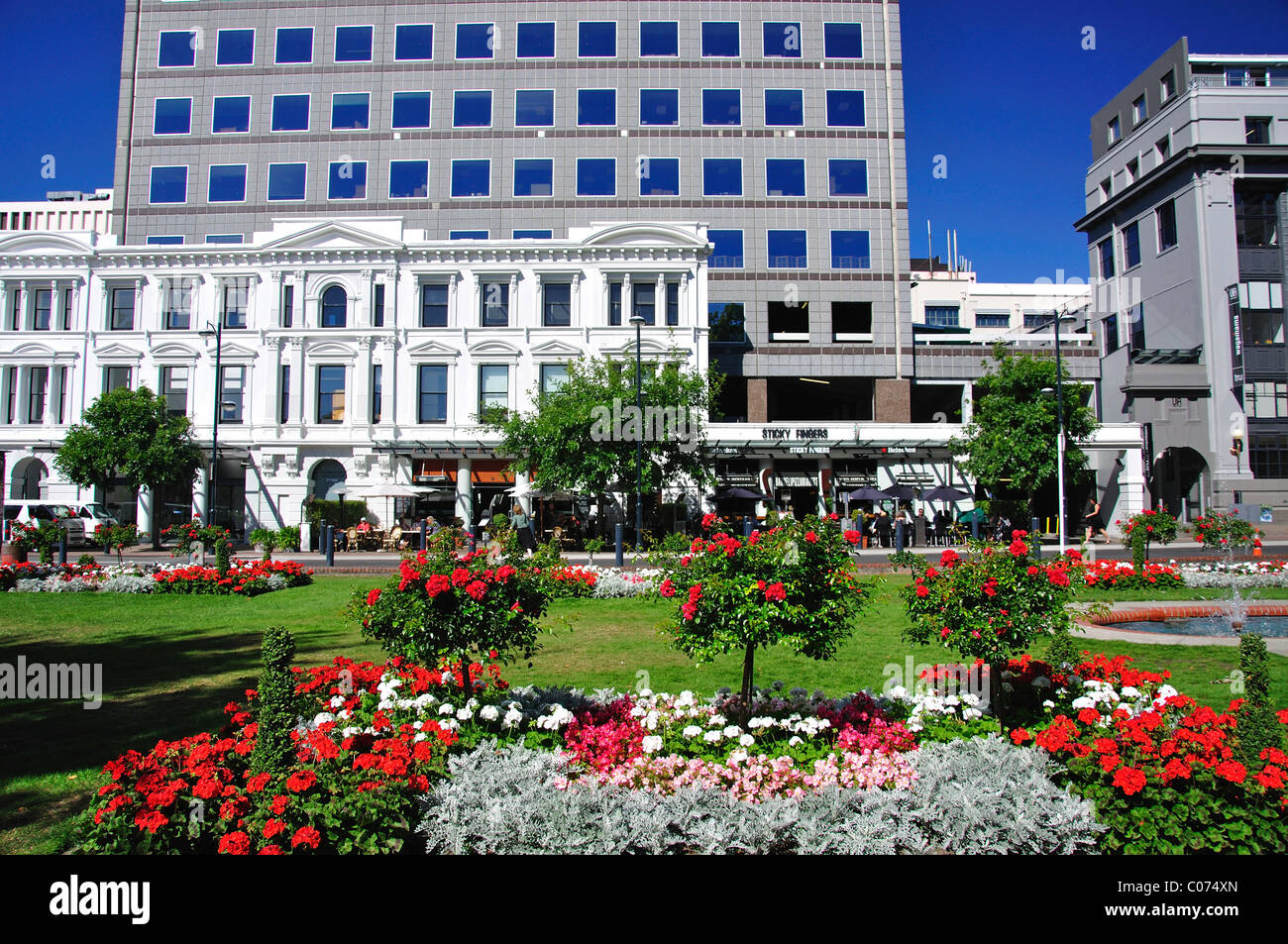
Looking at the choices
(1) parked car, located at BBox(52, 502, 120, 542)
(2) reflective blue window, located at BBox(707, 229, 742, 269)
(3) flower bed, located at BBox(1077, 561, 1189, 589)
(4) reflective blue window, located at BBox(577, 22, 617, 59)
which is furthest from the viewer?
(4) reflective blue window, located at BBox(577, 22, 617, 59)

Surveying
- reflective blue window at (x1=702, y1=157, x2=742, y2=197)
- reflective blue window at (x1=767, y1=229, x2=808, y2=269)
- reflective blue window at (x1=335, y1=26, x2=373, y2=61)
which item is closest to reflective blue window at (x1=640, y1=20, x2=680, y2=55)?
reflective blue window at (x1=702, y1=157, x2=742, y2=197)

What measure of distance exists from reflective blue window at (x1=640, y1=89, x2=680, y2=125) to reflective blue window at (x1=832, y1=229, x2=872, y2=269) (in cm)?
1087

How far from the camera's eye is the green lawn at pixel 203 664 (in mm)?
5723

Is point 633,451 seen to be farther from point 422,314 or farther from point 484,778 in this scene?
point 484,778

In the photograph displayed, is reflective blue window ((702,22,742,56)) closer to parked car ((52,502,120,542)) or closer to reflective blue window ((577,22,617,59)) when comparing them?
reflective blue window ((577,22,617,59))

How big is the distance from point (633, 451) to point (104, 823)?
2503 centimetres

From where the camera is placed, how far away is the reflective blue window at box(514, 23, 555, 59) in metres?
40.4

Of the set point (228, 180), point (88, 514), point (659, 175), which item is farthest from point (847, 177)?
point (88, 514)

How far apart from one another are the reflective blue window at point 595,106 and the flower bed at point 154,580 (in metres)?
31.5

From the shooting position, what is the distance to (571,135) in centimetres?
3969

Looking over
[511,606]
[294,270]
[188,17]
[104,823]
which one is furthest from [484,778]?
[188,17]

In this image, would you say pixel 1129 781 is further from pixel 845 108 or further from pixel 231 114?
pixel 231 114

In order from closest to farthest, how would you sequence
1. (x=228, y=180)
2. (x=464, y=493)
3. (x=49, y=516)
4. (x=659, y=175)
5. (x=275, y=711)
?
(x=275, y=711), (x=49, y=516), (x=464, y=493), (x=659, y=175), (x=228, y=180)

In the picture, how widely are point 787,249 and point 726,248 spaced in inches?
124
